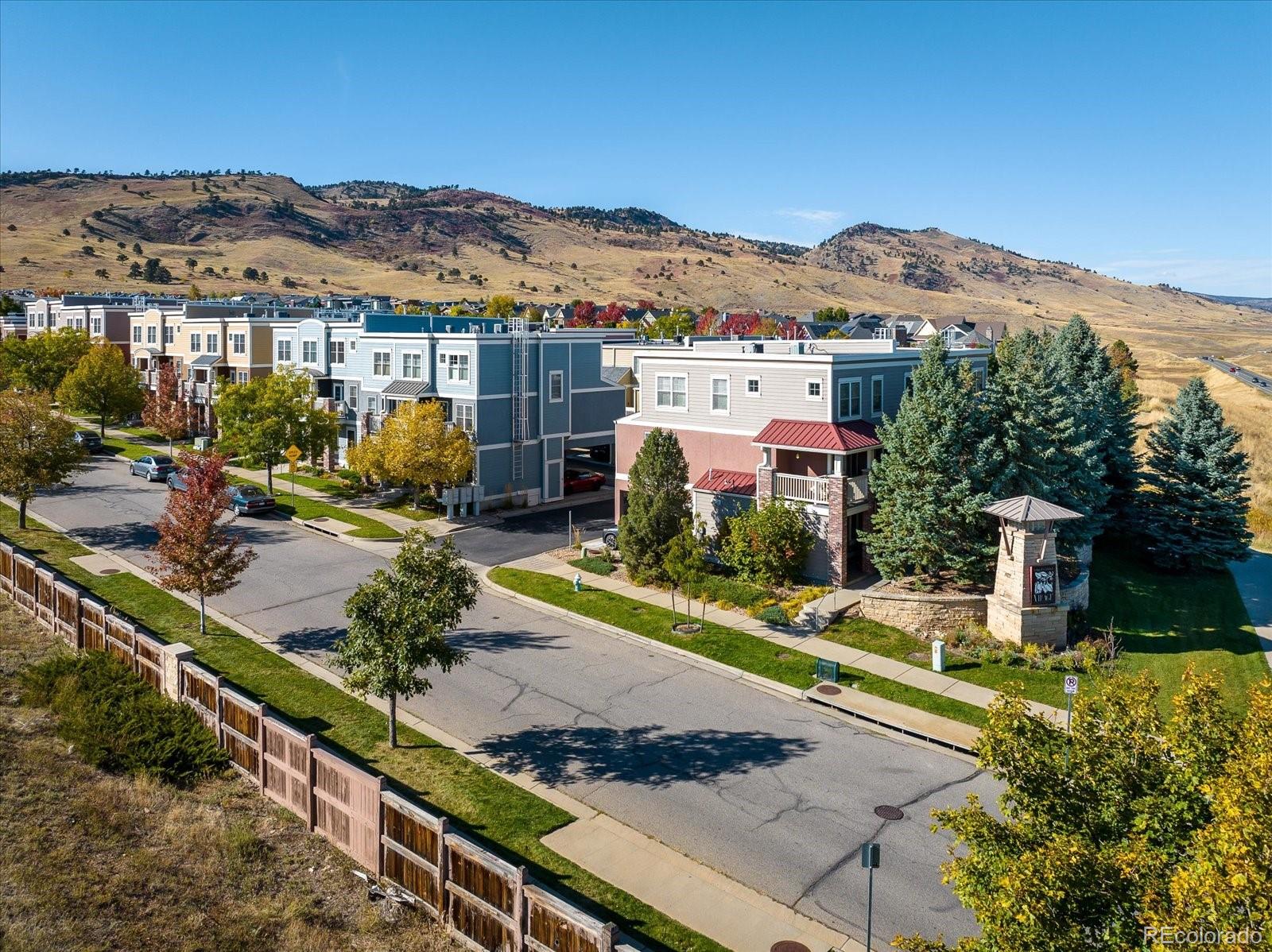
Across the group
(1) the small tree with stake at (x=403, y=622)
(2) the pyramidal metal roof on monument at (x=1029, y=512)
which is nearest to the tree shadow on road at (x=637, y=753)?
(1) the small tree with stake at (x=403, y=622)

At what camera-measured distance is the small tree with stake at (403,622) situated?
18.1m

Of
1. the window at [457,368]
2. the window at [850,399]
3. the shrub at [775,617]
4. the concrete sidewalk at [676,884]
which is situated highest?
the window at [457,368]

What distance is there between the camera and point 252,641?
25.4 m

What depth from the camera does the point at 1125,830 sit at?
9523 mm

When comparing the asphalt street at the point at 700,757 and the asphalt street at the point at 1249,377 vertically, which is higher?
the asphalt street at the point at 1249,377

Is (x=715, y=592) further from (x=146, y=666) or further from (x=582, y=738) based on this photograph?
(x=146, y=666)

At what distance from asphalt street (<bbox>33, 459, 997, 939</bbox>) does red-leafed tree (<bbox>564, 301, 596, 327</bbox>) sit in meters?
79.3

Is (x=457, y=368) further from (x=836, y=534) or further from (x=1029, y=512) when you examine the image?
(x=1029, y=512)

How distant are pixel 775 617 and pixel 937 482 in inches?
264

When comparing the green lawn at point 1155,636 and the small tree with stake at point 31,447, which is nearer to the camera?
the green lawn at point 1155,636

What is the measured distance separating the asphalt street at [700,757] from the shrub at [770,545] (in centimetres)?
627

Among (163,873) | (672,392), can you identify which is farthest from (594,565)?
(163,873)

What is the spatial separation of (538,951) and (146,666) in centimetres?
1272

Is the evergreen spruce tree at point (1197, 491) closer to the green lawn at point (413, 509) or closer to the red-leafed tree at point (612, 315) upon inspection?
the green lawn at point (413, 509)
